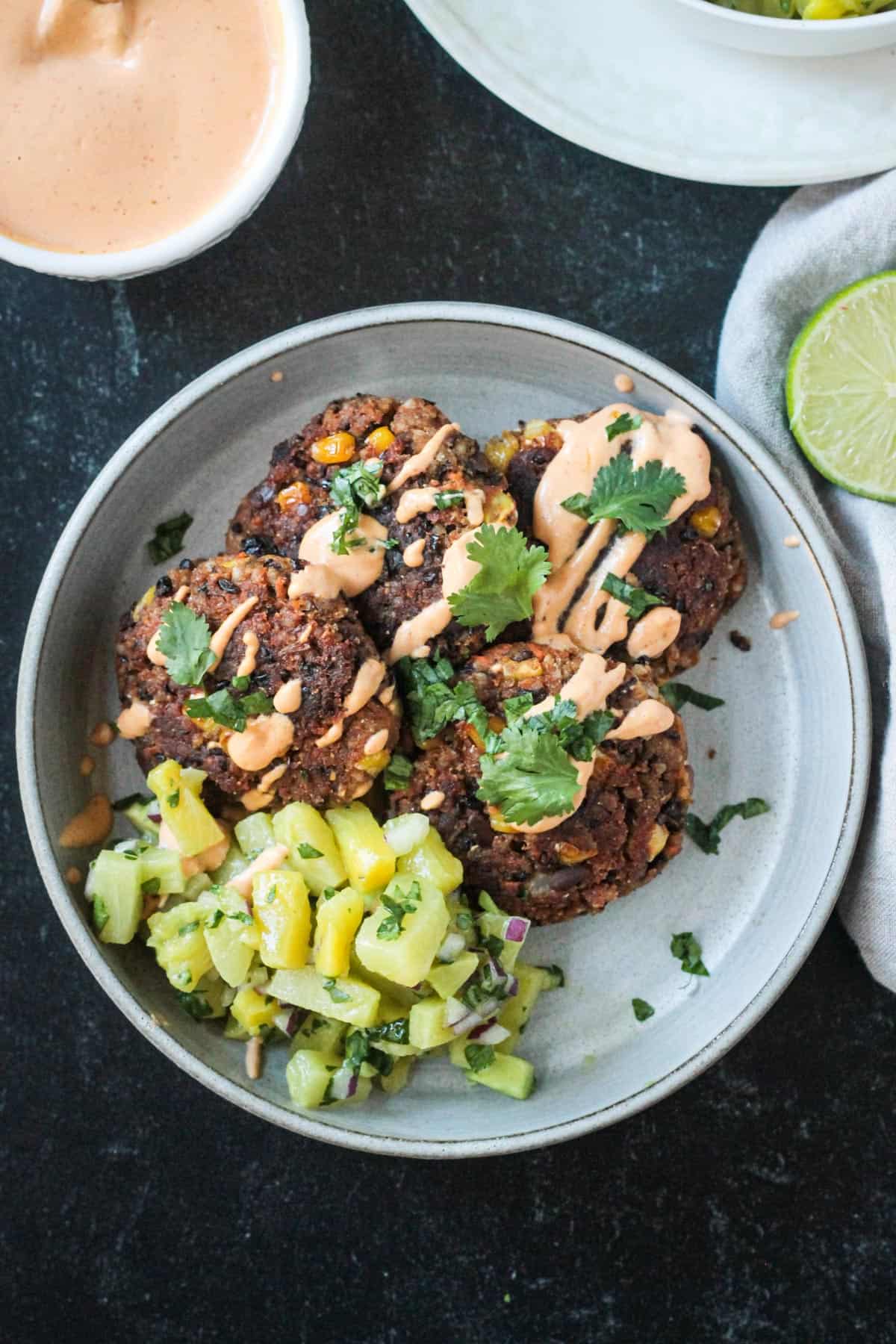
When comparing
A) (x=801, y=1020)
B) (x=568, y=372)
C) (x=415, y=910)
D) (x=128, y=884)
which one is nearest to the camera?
(x=415, y=910)

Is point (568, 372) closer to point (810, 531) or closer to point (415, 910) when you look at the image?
point (810, 531)

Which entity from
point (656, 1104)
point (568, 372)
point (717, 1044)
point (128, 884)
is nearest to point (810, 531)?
point (568, 372)

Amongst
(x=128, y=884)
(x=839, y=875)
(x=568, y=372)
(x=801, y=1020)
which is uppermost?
(x=568, y=372)

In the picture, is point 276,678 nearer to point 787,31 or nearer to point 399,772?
point 399,772

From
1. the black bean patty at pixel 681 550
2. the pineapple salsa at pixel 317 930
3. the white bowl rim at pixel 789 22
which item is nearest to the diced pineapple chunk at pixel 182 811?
the pineapple salsa at pixel 317 930

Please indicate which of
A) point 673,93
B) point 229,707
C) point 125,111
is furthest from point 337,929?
point 673,93

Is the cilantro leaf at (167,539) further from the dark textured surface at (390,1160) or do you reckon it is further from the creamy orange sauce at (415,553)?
the creamy orange sauce at (415,553)
